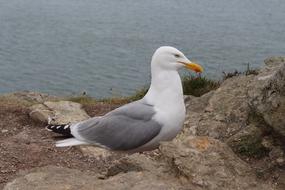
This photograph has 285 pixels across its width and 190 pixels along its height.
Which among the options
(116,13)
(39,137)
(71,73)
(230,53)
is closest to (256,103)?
(39,137)

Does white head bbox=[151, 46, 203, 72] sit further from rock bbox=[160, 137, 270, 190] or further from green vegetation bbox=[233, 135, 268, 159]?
rock bbox=[160, 137, 270, 190]

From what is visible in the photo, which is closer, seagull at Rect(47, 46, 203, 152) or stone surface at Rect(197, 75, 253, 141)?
seagull at Rect(47, 46, 203, 152)

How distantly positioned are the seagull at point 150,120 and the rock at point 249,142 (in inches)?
19.7

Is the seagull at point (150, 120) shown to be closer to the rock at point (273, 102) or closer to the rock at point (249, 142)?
the rock at point (249, 142)

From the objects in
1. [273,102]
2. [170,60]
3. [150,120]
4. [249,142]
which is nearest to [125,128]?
[150,120]

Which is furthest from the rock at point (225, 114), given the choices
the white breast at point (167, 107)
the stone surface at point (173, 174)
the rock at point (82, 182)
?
the rock at point (82, 182)

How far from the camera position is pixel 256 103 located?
488 centimetres

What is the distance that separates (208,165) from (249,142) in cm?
97

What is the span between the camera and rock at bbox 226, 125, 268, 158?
4.74m

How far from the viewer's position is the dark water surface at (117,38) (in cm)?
1620

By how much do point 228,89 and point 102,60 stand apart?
11.3 meters

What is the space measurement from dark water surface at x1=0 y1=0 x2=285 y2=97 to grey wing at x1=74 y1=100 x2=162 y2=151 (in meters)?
8.26

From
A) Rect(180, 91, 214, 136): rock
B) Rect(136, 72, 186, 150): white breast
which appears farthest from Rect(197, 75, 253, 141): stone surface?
Rect(136, 72, 186, 150): white breast

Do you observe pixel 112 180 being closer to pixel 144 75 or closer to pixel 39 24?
pixel 144 75
